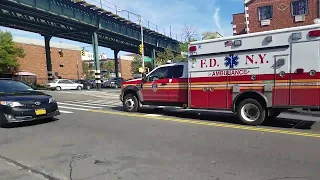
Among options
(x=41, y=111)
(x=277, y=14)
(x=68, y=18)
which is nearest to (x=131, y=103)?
(x=41, y=111)

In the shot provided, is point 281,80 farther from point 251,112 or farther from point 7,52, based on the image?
point 7,52

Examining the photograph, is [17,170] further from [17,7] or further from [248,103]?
[17,7]

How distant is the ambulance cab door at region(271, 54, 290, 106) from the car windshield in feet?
27.3

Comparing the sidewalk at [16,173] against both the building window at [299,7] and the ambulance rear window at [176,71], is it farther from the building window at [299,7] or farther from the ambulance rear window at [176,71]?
the building window at [299,7]

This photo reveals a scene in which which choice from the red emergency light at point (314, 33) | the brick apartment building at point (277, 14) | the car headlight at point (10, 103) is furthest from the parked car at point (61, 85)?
the red emergency light at point (314, 33)

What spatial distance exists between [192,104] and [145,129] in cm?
257

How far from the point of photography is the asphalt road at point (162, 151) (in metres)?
4.90

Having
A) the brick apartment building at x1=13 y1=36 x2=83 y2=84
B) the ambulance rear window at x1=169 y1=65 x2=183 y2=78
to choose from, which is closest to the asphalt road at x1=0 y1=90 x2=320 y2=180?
the ambulance rear window at x1=169 y1=65 x2=183 y2=78

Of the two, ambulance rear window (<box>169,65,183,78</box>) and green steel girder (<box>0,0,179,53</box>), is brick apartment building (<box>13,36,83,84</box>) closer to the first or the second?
green steel girder (<box>0,0,179,53</box>)

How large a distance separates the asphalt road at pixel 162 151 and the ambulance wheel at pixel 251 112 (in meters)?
0.37

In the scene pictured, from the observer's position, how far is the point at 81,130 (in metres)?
8.80

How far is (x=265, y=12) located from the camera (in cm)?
2645

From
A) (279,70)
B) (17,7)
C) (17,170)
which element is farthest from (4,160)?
(17,7)

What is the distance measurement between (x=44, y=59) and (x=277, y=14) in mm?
45686
